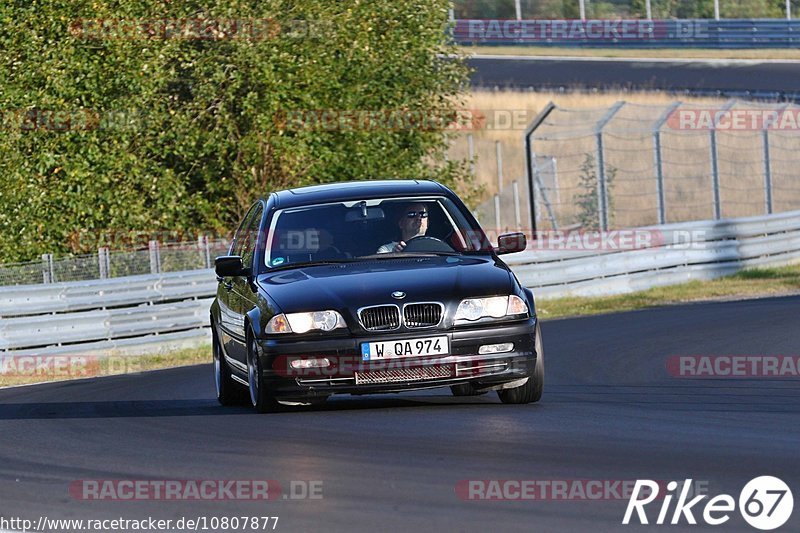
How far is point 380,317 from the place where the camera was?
9.39m

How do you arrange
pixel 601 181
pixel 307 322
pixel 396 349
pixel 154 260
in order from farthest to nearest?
pixel 601 181
pixel 154 260
pixel 307 322
pixel 396 349

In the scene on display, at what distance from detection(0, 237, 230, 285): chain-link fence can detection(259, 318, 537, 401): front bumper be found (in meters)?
10.4

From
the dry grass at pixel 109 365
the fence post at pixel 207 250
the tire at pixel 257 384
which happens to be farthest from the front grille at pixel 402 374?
the fence post at pixel 207 250

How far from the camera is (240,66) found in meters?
23.8

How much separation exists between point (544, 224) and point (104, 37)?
51.6ft

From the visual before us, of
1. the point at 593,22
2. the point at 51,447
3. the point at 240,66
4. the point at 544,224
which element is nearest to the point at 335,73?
the point at 240,66

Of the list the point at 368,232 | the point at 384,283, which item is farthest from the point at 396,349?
the point at 368,232

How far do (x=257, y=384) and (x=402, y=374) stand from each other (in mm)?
1026

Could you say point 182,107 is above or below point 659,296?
above

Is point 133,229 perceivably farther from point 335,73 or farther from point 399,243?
point 399,243

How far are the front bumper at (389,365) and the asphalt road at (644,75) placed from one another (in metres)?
29.7

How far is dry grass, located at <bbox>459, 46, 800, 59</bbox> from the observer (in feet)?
156

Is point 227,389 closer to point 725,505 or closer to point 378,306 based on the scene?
point 378,306

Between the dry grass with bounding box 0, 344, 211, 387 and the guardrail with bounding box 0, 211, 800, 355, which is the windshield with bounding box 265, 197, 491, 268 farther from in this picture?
the guardrail with bounding box 0, 211, 800, 355
